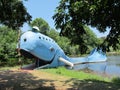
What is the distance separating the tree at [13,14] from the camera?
1346cm

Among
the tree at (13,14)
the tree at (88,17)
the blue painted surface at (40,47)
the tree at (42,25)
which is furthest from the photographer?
the tree at (42,25)

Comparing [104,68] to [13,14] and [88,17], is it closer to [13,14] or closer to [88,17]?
[13,14]

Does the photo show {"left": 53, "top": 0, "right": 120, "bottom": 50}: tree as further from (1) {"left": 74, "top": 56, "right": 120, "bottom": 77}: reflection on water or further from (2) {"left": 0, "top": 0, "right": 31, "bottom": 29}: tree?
(1) {"left": 74, "top": 56, "right": 120, "bottom": 77}: reflection on water

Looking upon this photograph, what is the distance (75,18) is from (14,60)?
79.4 ft

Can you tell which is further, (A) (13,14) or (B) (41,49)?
(B) (41,49)

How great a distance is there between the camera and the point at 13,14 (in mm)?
14172

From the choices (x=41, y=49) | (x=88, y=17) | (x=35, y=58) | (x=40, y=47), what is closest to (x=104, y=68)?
(x=35, y=58)

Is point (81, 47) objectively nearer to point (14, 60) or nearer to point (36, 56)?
point (36, 56)

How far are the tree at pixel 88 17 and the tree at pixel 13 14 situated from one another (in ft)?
11.4

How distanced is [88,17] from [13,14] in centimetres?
507

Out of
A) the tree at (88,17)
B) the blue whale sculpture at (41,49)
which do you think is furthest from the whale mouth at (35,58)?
the tree at (88,17)

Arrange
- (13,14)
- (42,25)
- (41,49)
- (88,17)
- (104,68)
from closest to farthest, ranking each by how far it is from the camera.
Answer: (88,17) < (13,14) < (41,49) < (104,68) < (42,25)

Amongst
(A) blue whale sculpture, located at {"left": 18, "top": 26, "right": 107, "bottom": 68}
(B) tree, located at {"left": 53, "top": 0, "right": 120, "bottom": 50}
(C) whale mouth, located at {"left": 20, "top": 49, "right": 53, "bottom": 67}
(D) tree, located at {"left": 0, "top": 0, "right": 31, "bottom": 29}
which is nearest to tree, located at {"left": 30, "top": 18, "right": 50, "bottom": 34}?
(A) blue whale sculpture, located at {"left": 18, "top": 26, "right": 107, "bottom": 68}

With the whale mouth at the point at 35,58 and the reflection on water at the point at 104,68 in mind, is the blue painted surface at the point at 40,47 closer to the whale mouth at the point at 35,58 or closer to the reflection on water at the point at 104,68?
the whale mouth at the point at 35,58
